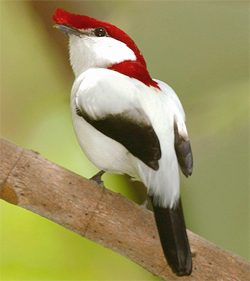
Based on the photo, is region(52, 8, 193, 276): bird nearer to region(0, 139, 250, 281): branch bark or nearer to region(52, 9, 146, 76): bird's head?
region(52, 9, 146, 76): bird's head

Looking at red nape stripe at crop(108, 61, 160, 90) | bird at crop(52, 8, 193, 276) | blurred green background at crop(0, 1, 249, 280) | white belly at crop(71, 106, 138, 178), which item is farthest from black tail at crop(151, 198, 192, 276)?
blurred green background at crop(0, 1, 249, 280)

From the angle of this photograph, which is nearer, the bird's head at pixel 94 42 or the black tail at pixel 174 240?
the black tail at pixel 174 240

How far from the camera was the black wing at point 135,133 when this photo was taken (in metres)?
1.39

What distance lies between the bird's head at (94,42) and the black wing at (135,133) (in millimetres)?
411

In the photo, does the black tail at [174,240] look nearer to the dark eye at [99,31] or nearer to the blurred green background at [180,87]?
the dark eye at [99,31]

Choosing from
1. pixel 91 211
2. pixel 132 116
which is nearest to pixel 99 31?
pixel 132 116

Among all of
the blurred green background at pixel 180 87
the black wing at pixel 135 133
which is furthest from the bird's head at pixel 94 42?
the blurred green background at pixel 180 87

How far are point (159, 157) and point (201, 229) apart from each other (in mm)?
1485

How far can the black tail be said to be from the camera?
4.56 feet

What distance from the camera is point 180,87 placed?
2.68m

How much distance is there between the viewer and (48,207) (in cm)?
151

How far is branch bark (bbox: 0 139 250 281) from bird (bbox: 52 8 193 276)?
134 millimetres

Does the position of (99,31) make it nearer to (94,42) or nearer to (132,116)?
(94,42)

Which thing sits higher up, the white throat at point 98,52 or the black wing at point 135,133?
the white throat at point 98,52
